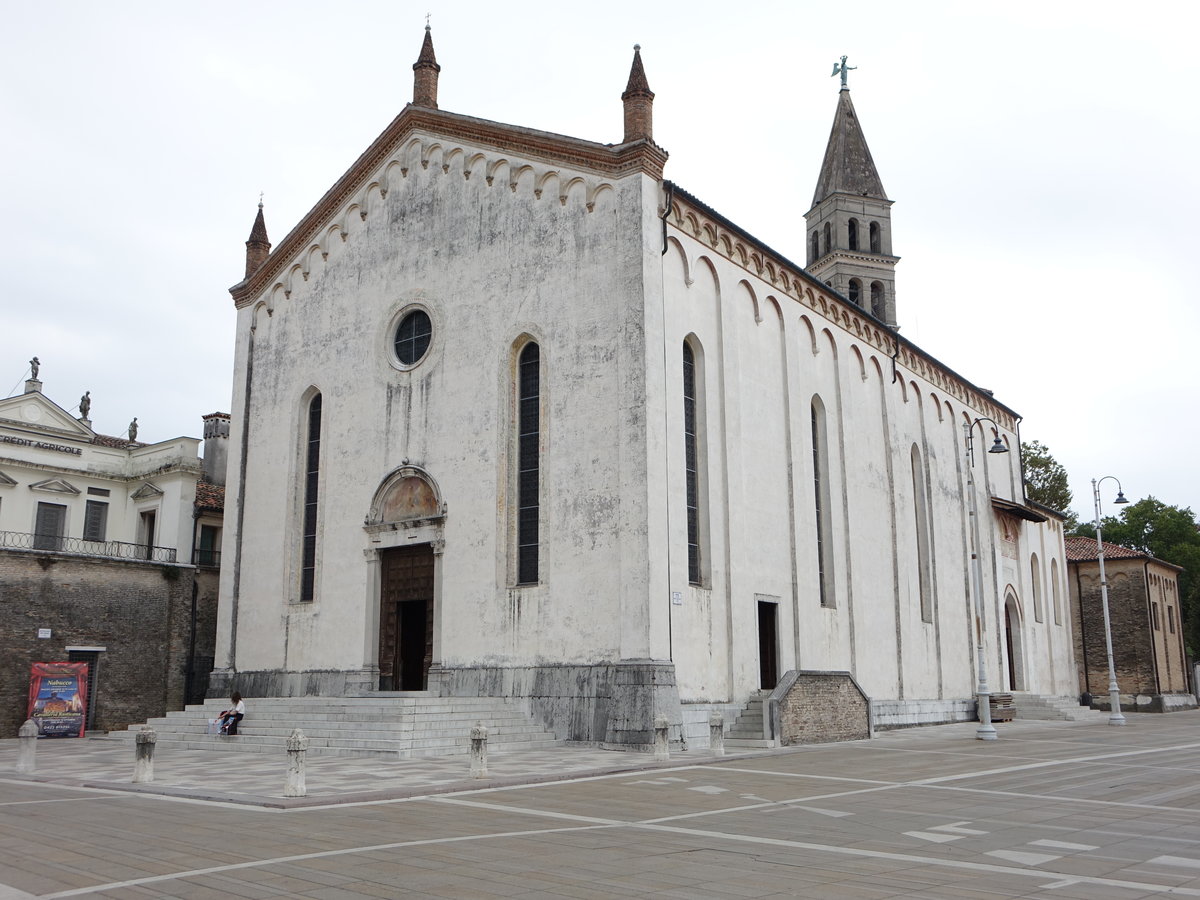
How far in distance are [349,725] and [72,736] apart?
38.5 feet

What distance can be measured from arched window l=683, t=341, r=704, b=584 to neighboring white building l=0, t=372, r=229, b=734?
16.8 m

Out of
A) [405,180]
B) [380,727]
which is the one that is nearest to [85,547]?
[405,180]

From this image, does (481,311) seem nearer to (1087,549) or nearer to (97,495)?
(97,495)

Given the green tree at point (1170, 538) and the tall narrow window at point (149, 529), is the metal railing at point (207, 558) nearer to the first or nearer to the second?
the tall narrow window at point (149, 529)

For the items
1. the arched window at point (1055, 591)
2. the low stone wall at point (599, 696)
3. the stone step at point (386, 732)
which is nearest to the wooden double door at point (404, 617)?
the low stone wall at point (599, 696)

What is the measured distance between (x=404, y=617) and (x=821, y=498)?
11.9 meters

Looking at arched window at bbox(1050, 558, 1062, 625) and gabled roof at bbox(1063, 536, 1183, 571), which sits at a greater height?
gabled roof at bbox(1063, 536, 1183, 571)

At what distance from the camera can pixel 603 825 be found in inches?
400

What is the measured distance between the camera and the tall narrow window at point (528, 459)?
21.9 m

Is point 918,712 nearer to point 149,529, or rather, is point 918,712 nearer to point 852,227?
point 852,227

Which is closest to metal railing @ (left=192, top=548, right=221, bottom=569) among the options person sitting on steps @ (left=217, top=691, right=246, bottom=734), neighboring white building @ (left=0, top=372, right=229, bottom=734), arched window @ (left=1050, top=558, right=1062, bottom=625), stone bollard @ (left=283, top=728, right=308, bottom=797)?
neighboring white building @ (left=0, top=372, right=229, bottom=734)

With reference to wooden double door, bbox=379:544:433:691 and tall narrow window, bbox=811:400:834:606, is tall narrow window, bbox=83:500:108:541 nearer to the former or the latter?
wooden double door, bbox=379:544:433:691

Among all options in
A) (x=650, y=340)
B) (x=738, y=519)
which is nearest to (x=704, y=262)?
(x=650, y=340)

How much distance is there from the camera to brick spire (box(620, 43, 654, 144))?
21.9 m
